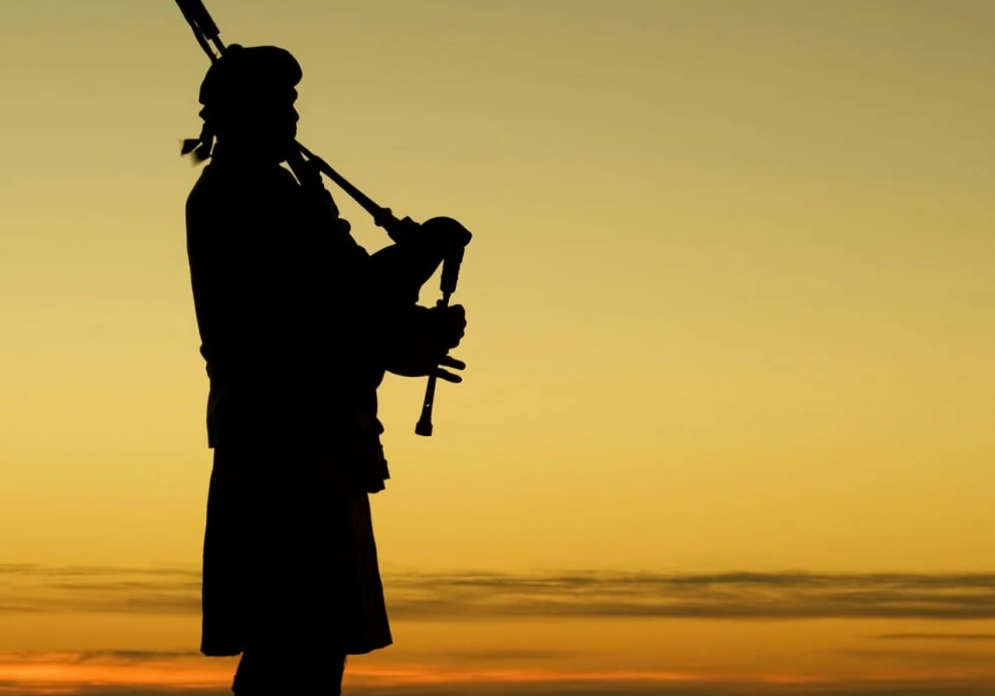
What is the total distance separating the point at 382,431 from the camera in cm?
873

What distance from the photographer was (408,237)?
8.80 m

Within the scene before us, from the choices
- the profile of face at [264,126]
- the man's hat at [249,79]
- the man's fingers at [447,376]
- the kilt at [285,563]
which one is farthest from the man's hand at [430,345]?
the man's hat at [249,79]

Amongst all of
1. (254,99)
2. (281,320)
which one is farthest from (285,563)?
(254,99)

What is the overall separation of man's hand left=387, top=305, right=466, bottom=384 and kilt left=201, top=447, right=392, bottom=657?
2.12 feet

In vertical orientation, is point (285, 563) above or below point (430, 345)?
below

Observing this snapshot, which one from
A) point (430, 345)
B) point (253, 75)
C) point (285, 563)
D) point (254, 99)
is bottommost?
point (285, 563)

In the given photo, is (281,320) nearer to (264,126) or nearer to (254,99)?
(264,126)

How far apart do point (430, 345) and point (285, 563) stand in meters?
1.39

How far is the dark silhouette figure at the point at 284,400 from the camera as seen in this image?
835 cm

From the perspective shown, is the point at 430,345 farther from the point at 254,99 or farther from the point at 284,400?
the point at 254,99

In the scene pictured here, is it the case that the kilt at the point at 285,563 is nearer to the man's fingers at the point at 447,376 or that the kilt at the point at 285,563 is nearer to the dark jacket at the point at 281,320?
the dark jacket at the point at 281,320

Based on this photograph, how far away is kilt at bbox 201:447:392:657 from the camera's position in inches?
328

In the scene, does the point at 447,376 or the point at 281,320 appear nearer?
the point at 281,320

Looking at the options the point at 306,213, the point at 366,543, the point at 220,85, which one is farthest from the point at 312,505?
the point at 220,85
